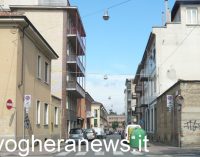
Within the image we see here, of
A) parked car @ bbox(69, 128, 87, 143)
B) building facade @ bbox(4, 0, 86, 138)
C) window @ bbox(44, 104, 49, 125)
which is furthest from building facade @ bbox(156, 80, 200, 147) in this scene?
building facade @ bbox(4, 0, 86, 138)

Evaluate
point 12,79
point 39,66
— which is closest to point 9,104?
point 12,79

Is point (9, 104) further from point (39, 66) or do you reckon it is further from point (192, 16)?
point (192, 16)

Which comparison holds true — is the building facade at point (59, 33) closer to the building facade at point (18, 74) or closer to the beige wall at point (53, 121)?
the beige wall at point (53, 121)

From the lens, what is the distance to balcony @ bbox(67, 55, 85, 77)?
51.3m

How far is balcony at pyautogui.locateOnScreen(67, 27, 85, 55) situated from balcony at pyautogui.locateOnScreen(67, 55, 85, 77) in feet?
6.55

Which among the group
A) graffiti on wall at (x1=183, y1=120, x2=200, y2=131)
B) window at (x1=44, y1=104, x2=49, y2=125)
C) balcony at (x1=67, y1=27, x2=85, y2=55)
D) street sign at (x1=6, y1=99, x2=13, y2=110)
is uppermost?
balcony at (x1=67, y1=27, x2=85, y2=55)

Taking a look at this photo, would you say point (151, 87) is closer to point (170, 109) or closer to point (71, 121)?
point (71, 121)

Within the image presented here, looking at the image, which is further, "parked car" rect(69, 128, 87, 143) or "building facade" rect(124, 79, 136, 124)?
"building facade" rect(124, 79, 136, 124)

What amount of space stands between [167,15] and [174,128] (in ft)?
60.0

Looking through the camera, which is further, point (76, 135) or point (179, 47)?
point (179, 47)

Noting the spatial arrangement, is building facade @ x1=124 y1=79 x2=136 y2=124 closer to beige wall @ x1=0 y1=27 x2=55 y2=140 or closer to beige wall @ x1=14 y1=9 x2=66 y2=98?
beige wall @ x1=14 y1=9 x2=66 y2=98

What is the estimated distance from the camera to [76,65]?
53.1m

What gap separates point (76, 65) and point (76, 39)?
312 cm

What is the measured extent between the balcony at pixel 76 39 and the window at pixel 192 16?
13.5m
